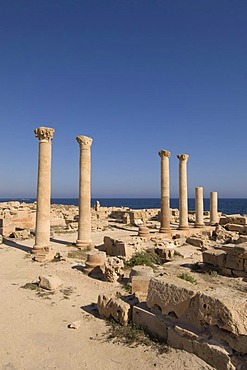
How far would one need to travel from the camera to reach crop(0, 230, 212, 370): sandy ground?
520 cm

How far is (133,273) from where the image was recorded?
9266mm

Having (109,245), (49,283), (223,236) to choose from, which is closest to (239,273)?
(109,245)

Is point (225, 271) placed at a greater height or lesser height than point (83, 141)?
lesser

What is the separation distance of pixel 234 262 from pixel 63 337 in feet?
25.9

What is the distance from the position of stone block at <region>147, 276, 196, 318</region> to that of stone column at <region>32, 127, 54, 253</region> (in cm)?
910

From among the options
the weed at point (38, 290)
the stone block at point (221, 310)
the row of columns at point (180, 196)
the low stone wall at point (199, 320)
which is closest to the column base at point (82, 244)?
the weed at point (38, 290)

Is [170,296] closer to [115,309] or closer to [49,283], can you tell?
[115,309]

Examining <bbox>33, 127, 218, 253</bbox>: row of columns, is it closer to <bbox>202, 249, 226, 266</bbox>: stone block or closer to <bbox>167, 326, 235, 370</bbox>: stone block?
<bbox>202, 249, 226, 266</bbox>: stone block

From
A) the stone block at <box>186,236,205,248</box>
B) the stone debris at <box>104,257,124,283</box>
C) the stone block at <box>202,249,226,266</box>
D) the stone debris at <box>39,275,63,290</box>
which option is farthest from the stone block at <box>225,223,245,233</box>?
the stone debris at <box>39,275,63,290</box>

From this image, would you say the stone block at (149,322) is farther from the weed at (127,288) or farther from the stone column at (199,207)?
the stone column at (199,207)

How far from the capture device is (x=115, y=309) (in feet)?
22.5

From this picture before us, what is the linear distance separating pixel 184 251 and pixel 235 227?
330 inches

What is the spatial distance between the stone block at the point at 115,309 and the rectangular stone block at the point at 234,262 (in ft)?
20.6

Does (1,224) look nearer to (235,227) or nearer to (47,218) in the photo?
(47,218)
